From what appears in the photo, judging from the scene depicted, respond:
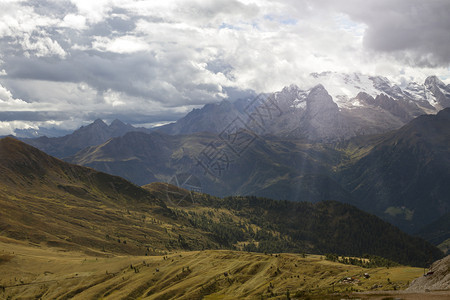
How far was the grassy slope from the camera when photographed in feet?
461

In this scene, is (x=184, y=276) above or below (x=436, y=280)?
below

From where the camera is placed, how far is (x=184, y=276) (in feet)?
549

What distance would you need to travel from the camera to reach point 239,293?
14150 centimetres

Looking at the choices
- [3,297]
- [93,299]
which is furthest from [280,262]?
[3,297]

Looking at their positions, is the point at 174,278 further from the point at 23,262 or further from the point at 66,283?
the point at 23,262

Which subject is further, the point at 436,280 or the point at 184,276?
the point at 184,276

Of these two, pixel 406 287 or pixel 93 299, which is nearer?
pixel 406 287

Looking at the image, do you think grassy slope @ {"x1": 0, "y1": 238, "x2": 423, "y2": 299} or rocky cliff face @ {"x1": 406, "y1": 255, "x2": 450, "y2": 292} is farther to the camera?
grassy slope @ {"x1": 0, "y1": 238, "x2": 423, "y2": 299}

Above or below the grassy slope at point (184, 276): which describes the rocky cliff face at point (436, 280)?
above

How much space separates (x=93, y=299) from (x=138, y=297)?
19.5 metres

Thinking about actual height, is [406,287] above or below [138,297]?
above

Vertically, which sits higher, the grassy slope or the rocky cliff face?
the rocky cliff face

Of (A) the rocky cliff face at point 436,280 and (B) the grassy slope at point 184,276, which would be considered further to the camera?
(B) the grassy slope at point 184,276

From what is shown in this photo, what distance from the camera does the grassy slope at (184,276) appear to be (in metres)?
140
